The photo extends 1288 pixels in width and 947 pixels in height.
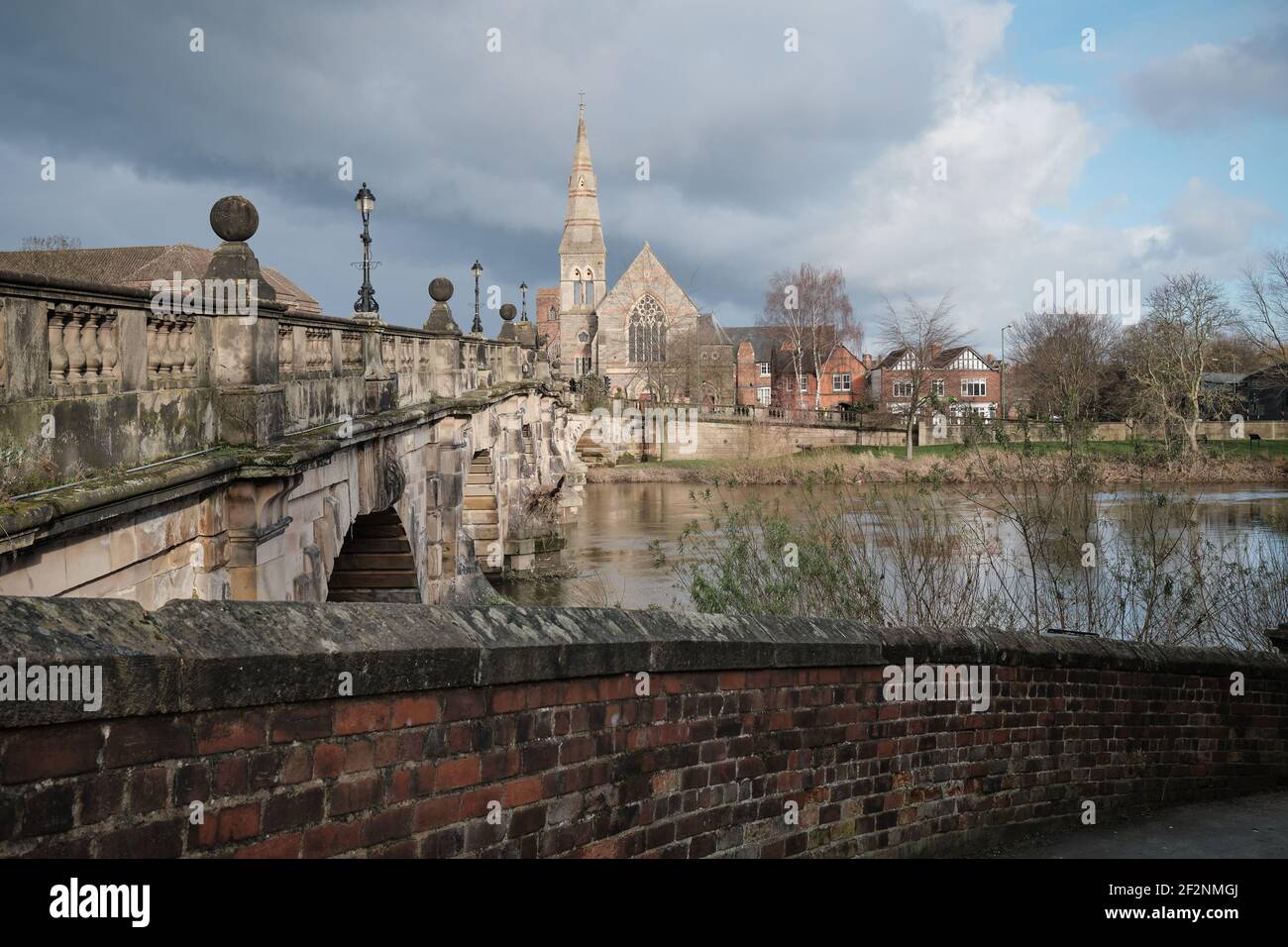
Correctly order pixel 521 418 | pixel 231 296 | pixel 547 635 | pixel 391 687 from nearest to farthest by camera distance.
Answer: pixel 391 687, pixel 547 635, pixel 231 296, pixel 521 418

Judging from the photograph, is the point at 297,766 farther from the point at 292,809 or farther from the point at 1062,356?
the point at 1062,356

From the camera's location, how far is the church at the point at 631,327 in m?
74.3

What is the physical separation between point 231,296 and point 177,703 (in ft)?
18.8

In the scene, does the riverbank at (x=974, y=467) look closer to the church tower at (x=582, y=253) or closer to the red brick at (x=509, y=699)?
the red brick at (x=509, y=699)

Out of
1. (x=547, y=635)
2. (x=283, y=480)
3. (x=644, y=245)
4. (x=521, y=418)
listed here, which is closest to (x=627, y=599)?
(x=521, y=418)

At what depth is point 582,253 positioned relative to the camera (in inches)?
3477

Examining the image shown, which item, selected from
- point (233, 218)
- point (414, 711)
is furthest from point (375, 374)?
point (414, 711)

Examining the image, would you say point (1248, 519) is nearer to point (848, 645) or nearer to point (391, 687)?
point (848, 645)

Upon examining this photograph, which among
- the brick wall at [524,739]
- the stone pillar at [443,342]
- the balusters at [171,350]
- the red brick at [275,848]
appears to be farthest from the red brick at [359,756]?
the stone pillar at [443,342]

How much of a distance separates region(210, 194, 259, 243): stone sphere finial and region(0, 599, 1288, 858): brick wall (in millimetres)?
5150

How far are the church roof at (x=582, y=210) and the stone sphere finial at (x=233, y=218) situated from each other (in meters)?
81.8

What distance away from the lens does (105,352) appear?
6129 millimetres

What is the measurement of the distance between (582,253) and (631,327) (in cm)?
1212

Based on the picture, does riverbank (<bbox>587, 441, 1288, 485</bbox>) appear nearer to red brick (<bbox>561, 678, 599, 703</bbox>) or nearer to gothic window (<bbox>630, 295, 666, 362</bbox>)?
red brick (<bbox>561, 678, 599, 703</bbox>)
